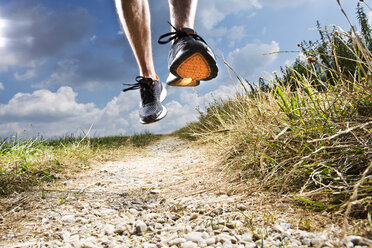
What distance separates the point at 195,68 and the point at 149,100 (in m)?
1.15

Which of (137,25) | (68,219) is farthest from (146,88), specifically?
(68,219)

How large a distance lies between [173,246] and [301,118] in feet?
3.28

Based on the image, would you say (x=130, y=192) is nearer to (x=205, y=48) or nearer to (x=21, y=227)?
(x=21, y=227)

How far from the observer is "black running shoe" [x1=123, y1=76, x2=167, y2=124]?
2.95m

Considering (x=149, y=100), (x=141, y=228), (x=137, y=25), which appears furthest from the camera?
(x=149, y=100)

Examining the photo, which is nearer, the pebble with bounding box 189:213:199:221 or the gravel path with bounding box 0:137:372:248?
the gravel path with bounding box 0:137:372:248

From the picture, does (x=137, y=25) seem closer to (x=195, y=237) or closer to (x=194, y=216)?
(x=194, y=216)

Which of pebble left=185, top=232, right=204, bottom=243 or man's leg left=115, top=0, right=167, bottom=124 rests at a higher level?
man's leg left=115, top=0, right=167, bottom=124

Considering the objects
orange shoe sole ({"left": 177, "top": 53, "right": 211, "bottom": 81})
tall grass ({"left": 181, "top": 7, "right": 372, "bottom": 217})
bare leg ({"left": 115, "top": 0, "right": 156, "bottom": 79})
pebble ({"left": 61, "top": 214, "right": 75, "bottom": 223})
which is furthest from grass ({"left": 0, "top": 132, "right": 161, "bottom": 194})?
tall grass ({"left": 181, "top": 7, "right": 372, "bottom": 217})

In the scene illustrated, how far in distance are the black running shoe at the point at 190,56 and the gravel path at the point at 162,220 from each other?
92 cm

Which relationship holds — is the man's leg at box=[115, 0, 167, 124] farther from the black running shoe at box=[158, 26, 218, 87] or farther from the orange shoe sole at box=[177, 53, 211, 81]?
the orange shoe sole at box=[177, 53, 211, 81]

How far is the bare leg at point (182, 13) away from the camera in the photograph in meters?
2.11

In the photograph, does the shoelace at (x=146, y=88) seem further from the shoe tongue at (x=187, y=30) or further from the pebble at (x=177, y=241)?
the pebble at (x=177, y=241)

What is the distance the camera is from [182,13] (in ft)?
6.91
